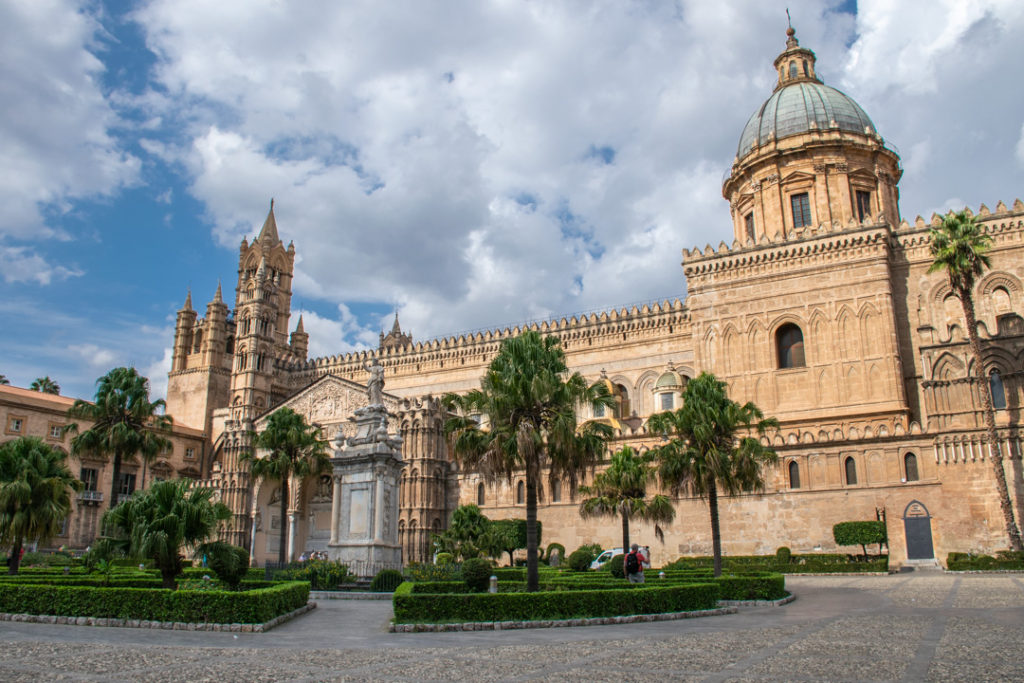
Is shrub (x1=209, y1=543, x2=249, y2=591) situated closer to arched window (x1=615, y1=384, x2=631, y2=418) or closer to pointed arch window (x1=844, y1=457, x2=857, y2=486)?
pointed arch window (x1=844, y1=457, x2=857, y2=486)

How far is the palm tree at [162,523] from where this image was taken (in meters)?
17.0

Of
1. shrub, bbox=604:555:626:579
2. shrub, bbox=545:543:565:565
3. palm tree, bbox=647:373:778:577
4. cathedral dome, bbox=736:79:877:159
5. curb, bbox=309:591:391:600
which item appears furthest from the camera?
cathedral dome, bbox=736:79:877:159

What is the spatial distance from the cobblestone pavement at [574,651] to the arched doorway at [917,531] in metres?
15.9

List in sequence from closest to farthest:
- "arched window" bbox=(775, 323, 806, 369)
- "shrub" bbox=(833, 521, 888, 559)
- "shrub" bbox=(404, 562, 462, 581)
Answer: "shrub" bbox=(404, 562, 462, 581), "shrub" bbox=(833, 521, 888, 559), "arched window" bbox=(775, 323, 806, 369)

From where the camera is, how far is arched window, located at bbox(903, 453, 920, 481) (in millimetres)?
32531

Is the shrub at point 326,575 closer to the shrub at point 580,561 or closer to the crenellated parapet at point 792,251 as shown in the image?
the shrub at point 580,561

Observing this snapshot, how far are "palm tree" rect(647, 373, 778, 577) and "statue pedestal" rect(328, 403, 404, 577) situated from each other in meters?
8.54

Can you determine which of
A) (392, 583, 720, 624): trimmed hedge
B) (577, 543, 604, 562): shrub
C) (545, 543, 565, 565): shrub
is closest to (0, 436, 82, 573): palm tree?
(392, 583, 720, 624): trimmed hedge

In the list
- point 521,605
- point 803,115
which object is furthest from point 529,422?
point 803,115

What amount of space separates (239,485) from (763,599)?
123 feet

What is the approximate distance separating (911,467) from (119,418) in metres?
35.5

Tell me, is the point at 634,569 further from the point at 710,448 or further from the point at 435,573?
the point at 710,448

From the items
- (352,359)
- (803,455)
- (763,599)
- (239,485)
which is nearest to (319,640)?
(763,599)

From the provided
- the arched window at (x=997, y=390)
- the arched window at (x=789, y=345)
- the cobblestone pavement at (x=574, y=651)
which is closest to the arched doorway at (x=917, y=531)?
the arched window at (x=997, y=390)
